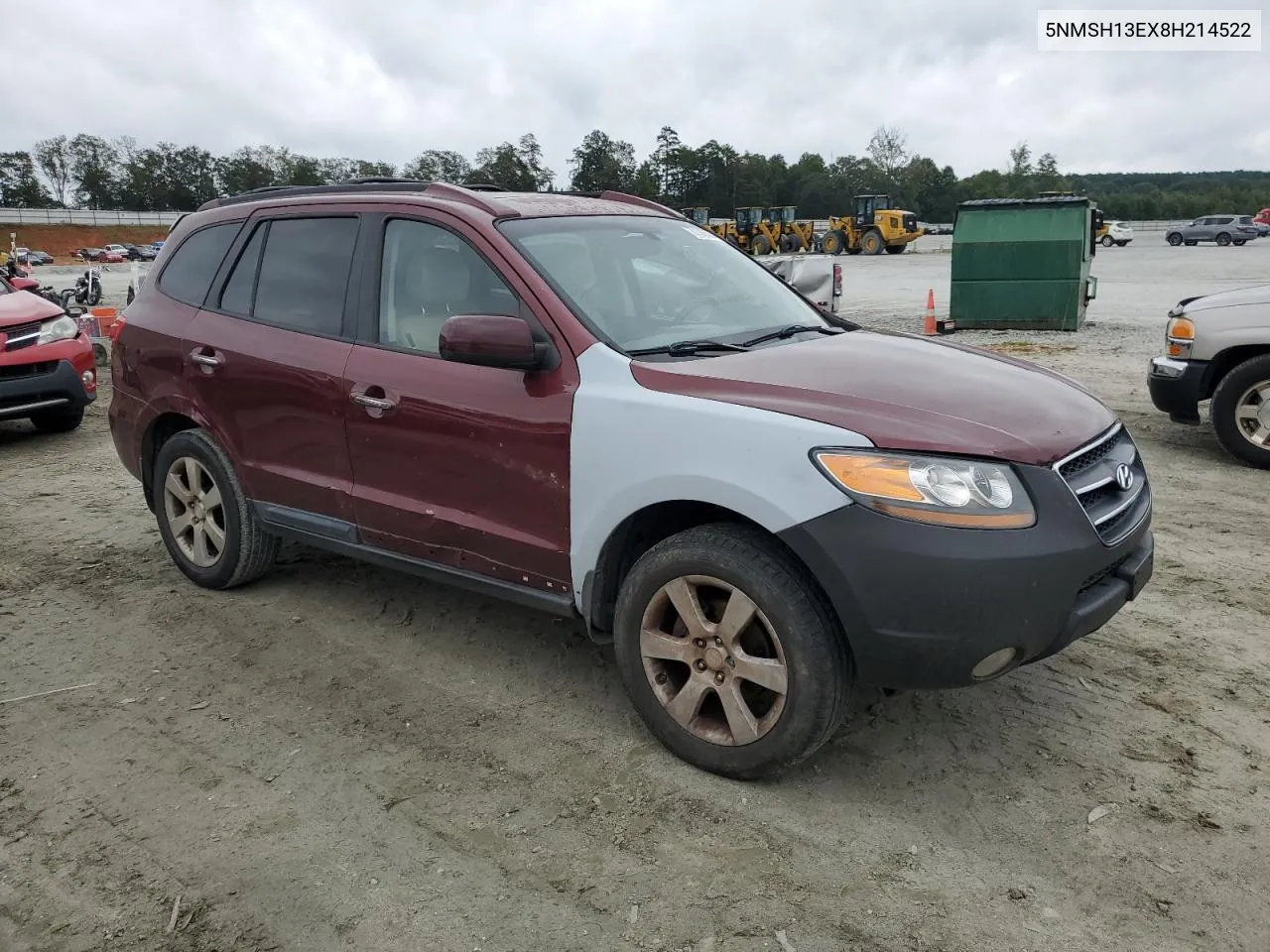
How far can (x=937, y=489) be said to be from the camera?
8.94 ft

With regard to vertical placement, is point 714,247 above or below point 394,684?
above

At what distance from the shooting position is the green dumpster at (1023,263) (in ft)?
45.2

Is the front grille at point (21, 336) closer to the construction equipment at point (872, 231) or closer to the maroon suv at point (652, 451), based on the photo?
the maroon suv at point (652, 451)

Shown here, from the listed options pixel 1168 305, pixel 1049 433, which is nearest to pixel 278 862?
pixel 1049 433

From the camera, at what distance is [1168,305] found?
17891mm

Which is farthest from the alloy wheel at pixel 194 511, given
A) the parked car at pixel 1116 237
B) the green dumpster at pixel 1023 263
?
the parked car at pixel 1116 237

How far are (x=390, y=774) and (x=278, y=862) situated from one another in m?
0.50

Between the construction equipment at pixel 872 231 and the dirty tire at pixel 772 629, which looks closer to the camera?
the dirty tire at pixel 772 629

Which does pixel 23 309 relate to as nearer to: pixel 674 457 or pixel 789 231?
pixel 674 457

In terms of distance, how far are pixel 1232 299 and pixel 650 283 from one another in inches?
201

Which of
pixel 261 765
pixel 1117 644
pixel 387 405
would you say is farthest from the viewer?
pixel 1117 644

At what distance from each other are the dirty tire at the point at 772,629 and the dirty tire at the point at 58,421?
7775mm

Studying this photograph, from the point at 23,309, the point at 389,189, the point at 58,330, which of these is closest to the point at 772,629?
the point at 389,189

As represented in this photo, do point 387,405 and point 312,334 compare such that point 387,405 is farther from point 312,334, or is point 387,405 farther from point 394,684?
point 394,684
